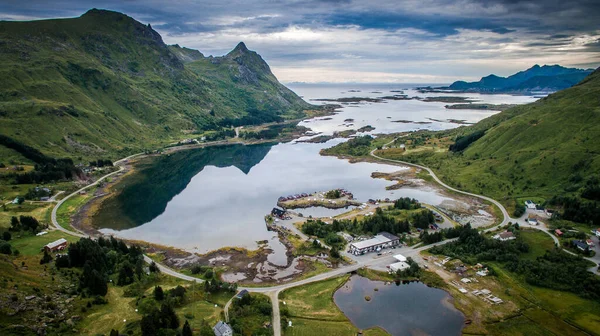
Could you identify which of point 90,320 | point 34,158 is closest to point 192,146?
point 34,158

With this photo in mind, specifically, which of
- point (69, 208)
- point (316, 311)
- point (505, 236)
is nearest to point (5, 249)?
point (69, 208)

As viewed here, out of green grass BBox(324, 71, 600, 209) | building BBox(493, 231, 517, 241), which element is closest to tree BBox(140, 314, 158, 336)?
building BBox(493, 231, 517, 241)

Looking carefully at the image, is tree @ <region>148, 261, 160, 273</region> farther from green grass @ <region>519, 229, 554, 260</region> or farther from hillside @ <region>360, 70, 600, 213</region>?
hillside @ <region>360, 70, 600, 213</region>

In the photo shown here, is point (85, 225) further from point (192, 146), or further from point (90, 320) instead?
point (192, 146)

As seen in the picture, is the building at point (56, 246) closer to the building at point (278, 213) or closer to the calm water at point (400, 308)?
the building at point (278, 213)

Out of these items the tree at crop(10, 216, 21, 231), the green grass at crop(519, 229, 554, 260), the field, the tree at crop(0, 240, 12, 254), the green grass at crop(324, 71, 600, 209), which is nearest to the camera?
the field

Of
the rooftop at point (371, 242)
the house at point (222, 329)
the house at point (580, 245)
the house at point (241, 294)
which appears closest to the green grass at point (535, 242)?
the house at point (580, 245)
